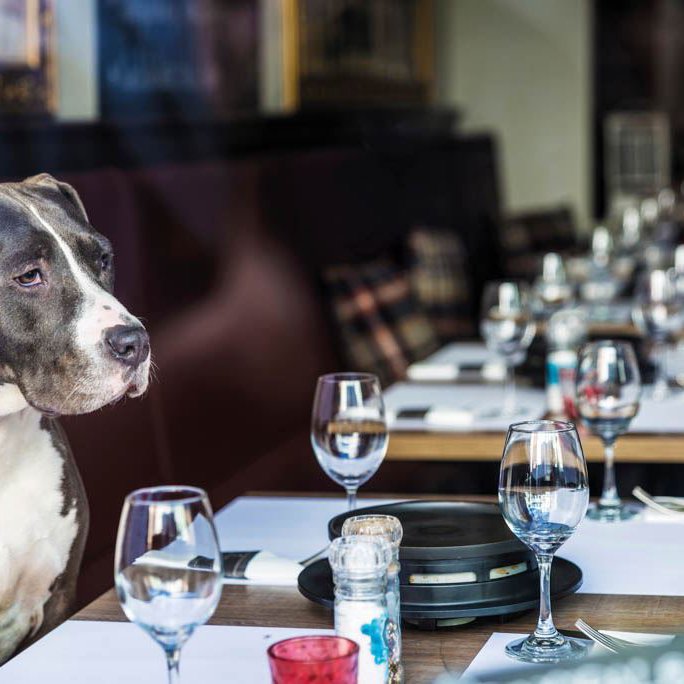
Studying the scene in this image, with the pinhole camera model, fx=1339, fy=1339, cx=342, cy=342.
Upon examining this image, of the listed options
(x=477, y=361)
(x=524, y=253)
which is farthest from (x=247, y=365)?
(x=524, y=253)

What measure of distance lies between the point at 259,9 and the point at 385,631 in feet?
14.9

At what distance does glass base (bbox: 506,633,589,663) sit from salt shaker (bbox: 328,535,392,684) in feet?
0.49

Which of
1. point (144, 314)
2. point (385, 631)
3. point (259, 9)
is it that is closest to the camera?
point (385, 631)

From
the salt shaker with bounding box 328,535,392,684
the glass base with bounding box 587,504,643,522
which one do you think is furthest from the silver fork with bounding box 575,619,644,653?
the glass base with bounding box 587,504,643,522

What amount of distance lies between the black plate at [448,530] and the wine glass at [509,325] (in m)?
0.94

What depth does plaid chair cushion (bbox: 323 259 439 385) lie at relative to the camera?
4160 mm

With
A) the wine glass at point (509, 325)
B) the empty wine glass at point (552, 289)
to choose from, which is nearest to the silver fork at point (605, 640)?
the wine glass at point (509, 325)

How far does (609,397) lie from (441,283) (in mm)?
3321

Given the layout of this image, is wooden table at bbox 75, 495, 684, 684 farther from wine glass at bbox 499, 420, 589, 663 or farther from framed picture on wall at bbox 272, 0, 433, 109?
framed picture on wall at bbox 272, 0, 433, 109

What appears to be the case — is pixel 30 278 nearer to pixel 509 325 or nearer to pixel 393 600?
pixel 393 600

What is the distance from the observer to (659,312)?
265 centimetres

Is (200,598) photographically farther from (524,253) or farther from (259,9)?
(524,253)

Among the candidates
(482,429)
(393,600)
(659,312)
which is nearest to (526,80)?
(659,312)

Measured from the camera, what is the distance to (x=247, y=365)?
3.61 metres
